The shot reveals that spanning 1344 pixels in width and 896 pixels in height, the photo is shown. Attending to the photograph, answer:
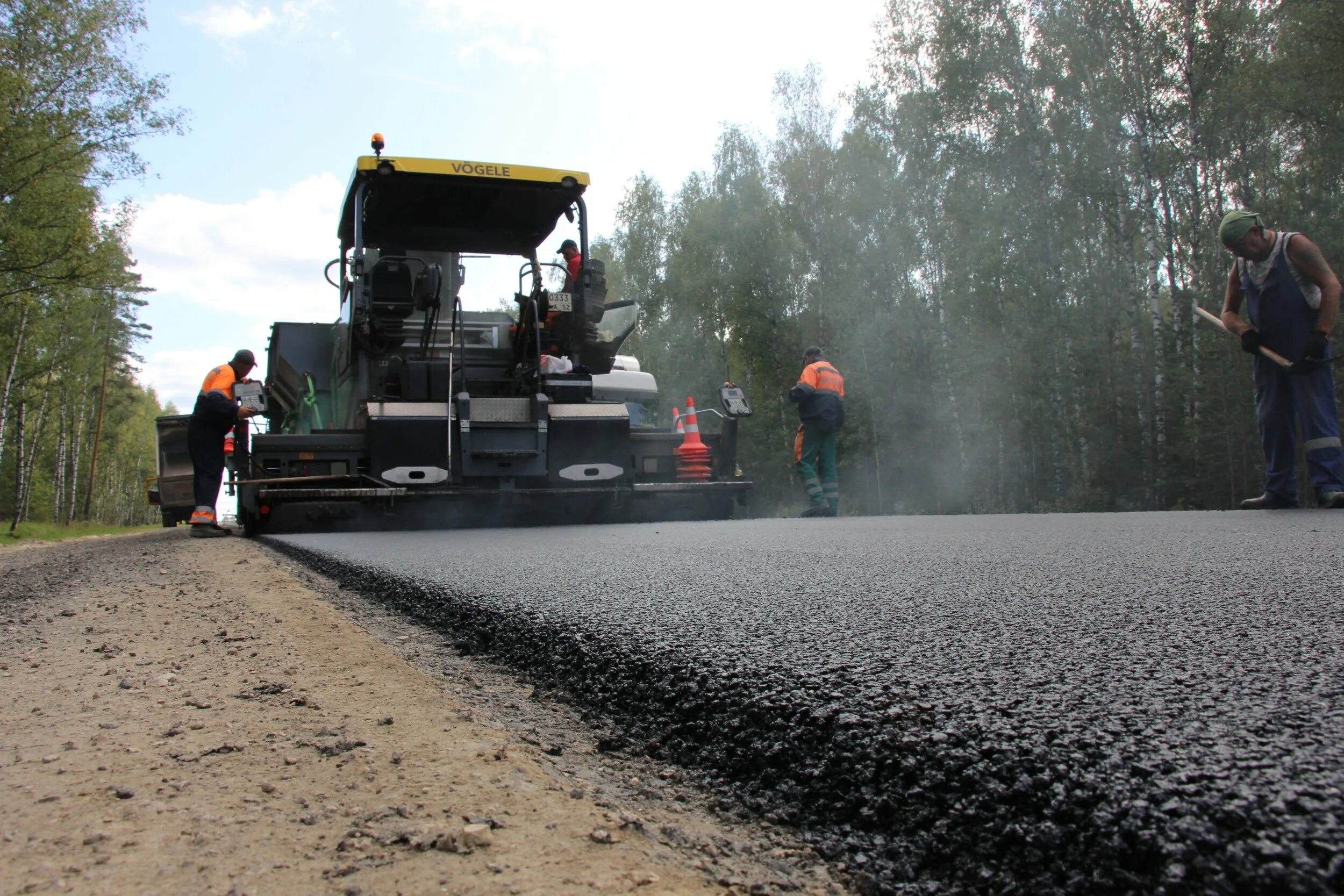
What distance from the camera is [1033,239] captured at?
18.9 m

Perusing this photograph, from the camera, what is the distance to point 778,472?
2727 centimetres

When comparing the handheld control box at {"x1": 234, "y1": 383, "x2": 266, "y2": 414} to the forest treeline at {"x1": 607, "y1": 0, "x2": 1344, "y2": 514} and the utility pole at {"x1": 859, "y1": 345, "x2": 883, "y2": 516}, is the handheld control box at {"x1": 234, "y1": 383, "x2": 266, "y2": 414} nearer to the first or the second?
the forest treeline at {"x1": 607, "y1": 0, "x2": 1344, "y2": 514}

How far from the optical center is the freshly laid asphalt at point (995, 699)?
0.71m

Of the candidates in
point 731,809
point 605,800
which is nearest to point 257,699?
point 605,800

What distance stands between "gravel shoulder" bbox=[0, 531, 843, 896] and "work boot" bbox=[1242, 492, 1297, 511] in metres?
4.98

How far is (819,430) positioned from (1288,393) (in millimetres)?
4768

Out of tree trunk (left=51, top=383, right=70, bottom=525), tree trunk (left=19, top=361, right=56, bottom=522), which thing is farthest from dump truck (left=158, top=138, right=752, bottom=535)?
tree trunk (left=51, top=383, right=70, bottom=525)

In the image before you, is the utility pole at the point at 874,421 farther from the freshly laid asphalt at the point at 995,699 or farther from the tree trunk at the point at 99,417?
the tree trunk at the point at 99,417

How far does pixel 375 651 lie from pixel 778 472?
83.7 ft

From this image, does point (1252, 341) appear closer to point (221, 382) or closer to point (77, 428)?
point (221, 382)

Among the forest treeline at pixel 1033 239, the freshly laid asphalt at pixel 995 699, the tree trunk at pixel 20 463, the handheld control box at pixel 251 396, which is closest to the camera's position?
the freshly laid asphalt at pixel 995 699

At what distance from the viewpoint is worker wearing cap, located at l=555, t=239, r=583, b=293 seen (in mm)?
7668

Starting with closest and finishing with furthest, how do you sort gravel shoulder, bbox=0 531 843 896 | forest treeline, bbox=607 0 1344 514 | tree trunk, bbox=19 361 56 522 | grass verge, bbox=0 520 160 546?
gravel shoulder, bbox=0 531 843 896
grass verge, bbox=0 520 160 546
forest treeline, bbox=607 0 1344 514
tree trunk, bbox=19 361 56 522

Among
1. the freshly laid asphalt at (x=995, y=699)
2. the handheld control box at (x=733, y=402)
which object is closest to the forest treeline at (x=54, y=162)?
the handheld control box at (x=733, y=402)
